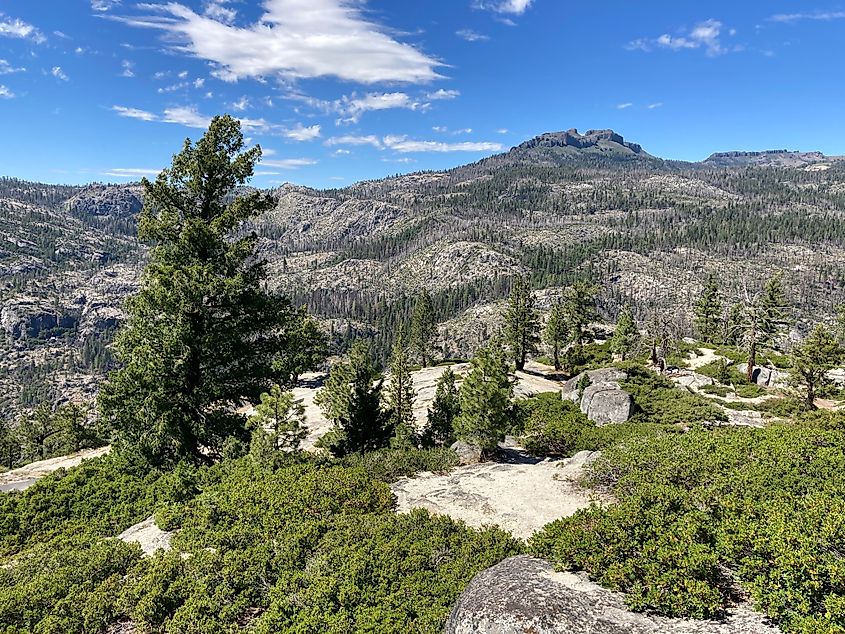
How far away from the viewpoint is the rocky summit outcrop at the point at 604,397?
109 feet

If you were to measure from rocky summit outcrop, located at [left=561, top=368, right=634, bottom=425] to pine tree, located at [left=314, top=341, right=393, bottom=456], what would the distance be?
1745 cm

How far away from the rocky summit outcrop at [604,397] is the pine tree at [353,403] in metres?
17.4

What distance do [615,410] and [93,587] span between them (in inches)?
1225

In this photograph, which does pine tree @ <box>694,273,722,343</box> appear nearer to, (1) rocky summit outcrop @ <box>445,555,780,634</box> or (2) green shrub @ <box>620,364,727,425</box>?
(2) green shrub @ <box>620,364,727,425</box>

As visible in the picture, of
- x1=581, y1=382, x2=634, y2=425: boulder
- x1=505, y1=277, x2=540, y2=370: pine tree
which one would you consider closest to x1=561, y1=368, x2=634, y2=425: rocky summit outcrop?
x1=581, y1=382, x2=634, y2=425: boulder

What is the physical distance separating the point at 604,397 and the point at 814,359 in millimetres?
17470

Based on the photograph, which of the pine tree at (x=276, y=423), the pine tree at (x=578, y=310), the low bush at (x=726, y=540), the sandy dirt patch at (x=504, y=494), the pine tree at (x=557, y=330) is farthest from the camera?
the pine tree at (x=578, y=310)

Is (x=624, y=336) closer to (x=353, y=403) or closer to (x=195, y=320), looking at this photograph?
(x=353, y=403)

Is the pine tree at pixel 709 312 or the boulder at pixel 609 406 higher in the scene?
the pine tree at pixel 709 312

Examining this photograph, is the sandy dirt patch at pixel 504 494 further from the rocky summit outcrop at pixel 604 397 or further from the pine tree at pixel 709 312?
the pine tree at pixel 709 312

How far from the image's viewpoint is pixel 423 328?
7994cm

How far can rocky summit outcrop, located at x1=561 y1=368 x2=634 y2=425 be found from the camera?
33.1m

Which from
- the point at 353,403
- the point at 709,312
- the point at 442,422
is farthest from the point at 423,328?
the point at 353,403

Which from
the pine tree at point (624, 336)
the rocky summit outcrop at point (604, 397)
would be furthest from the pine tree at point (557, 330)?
the rocky summit outcrop at point (604, 397)
